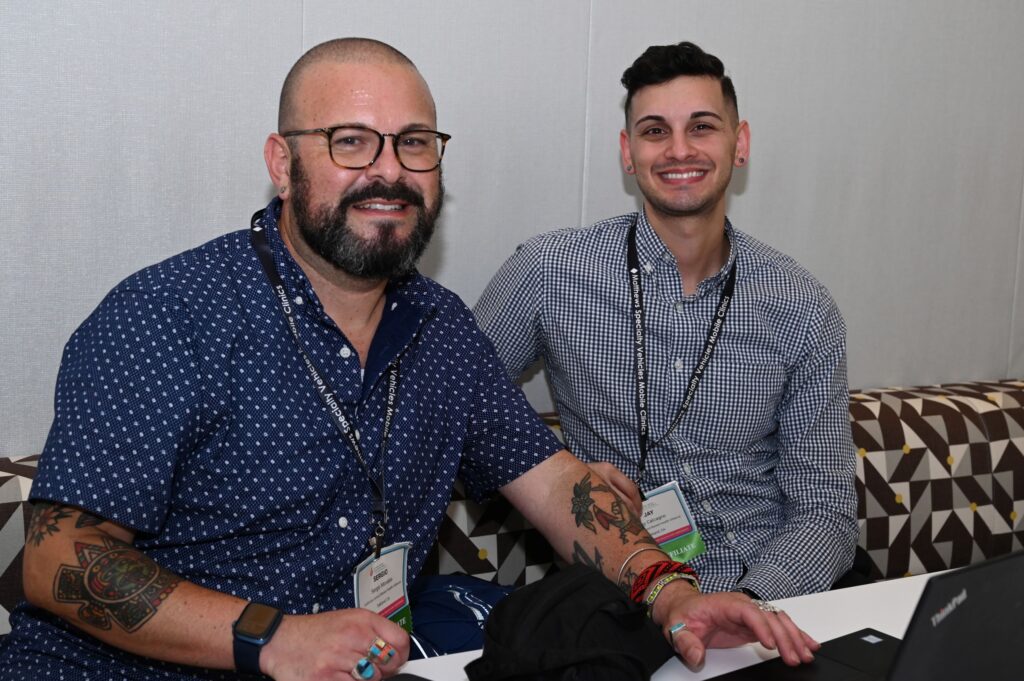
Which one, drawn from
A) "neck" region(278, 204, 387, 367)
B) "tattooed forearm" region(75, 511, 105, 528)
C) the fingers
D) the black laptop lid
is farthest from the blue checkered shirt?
the black laptop lid

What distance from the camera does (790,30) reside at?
9.66ft

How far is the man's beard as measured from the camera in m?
1.74

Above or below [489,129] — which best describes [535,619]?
below

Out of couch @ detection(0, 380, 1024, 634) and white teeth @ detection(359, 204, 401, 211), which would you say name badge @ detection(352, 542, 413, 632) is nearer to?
white teeth @ detection(359, 204, 401, 211)

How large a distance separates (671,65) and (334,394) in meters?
1.28

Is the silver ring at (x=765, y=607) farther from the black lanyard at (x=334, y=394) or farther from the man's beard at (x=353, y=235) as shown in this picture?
the man's beard at (x=353, y=235)

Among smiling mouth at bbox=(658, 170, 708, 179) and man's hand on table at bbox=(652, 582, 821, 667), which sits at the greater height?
smiling mouth at bbox=(658, 170, 708, 179)

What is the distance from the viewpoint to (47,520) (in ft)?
4.72

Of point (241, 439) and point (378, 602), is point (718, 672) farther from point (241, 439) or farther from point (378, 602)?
point (241, 439)

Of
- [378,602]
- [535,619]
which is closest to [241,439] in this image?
[378,602]

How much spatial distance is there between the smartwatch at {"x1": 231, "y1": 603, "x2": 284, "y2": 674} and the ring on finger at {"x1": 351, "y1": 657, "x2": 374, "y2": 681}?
0.15 metres

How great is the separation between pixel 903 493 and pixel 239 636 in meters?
2.16

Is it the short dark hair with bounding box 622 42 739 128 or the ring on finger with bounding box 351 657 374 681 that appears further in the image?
the short dark hair with bounding box 622 42 739 128

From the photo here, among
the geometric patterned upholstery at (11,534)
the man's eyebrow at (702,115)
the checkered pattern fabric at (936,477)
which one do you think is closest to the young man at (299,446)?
the geometric patterned upholstery at (11,534)
